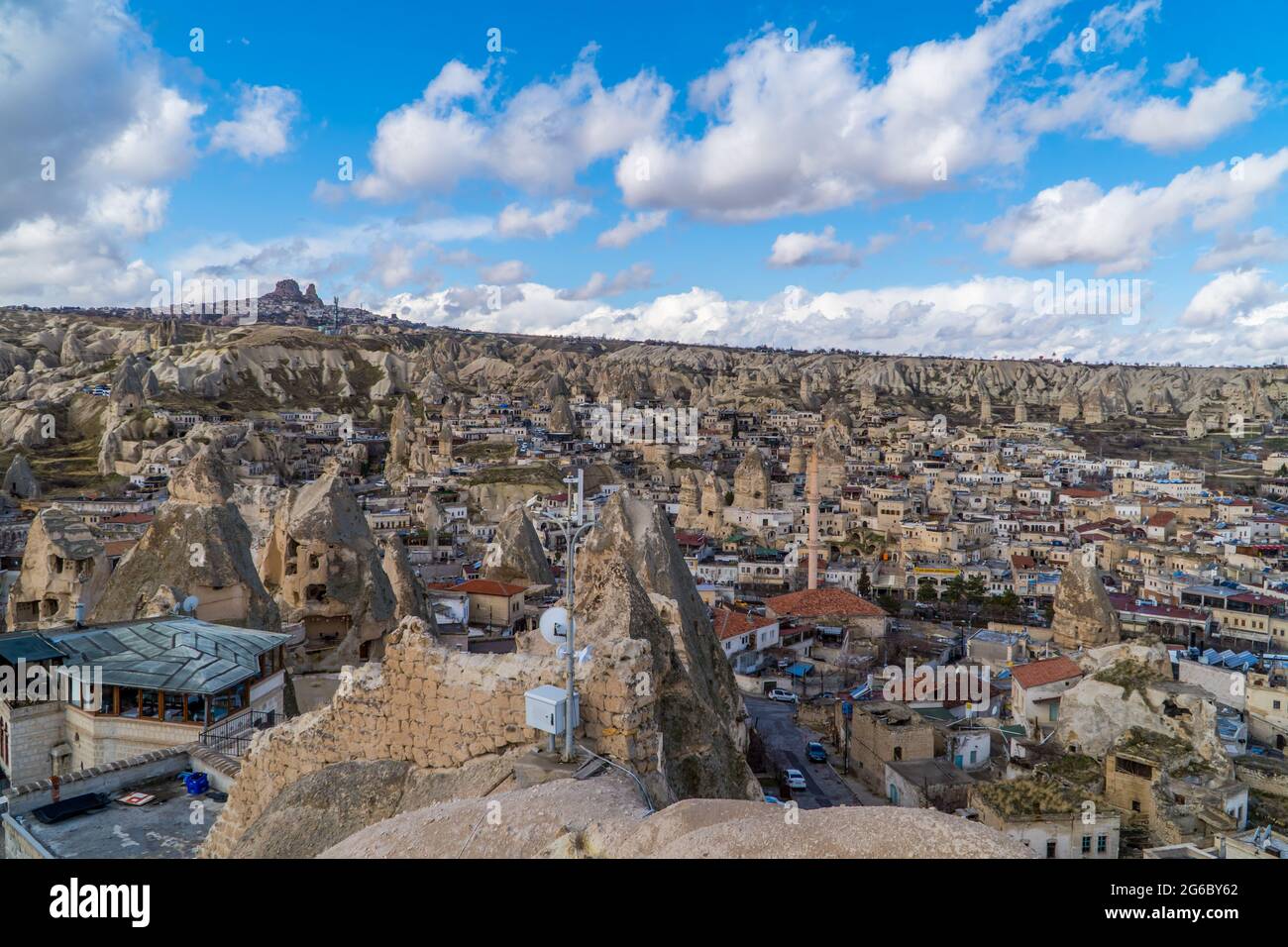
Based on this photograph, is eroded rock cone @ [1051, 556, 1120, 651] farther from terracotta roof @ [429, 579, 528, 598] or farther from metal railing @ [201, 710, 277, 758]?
metal railing @ [201, 710, 277, 758]

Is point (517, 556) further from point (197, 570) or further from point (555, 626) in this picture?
point (555, 626)

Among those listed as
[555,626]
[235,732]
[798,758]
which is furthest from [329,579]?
[555,626]

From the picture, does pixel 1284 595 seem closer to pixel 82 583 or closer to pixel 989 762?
pixel 989 762

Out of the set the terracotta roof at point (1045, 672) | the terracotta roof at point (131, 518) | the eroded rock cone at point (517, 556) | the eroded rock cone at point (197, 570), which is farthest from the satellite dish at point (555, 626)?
the terracotta roof at point (131, 518)

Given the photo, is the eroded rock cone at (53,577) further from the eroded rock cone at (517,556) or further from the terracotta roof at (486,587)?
the eroded rock cone at (517,556)

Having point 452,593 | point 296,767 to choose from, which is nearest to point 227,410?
point 452,593
